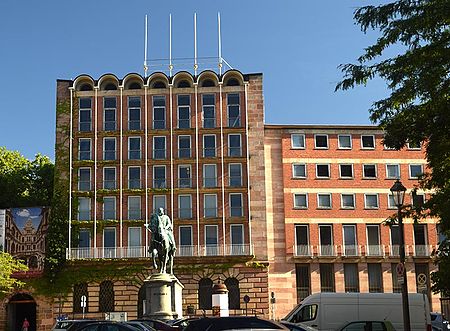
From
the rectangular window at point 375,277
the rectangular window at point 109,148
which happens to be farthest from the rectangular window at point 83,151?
the rectangular window at point 375,277

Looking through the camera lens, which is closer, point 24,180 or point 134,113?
point 134,113

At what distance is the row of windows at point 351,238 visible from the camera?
63.4m

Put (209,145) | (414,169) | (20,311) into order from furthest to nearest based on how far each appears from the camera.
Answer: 1. (414,169)
2. (20,311)
3. (209,145)

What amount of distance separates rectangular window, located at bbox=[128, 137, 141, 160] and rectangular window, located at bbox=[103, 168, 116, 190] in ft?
6.81

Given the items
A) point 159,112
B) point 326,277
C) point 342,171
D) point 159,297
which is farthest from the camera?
point 159,112

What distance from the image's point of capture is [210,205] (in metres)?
64.1

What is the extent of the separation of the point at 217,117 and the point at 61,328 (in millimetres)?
34078

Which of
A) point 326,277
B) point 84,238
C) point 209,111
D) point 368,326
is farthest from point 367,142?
point 368,326

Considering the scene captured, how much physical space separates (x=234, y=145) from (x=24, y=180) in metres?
22.3

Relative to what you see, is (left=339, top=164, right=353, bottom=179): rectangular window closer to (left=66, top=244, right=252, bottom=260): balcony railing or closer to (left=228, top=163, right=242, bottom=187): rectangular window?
(left=228, top=163, right=242, bottom=187): rectangular window

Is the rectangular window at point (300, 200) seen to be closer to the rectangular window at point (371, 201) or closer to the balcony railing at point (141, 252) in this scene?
the rectangular window at point (371, 201)

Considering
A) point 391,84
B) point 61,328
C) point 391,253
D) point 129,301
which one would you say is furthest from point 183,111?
point 391,84

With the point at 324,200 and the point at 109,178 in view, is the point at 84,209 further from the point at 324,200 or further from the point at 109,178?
the point at 324,200

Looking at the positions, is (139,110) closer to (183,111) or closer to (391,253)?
(183,111)
